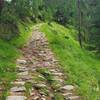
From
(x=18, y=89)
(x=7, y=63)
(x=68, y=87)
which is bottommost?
(x=68, y=87)

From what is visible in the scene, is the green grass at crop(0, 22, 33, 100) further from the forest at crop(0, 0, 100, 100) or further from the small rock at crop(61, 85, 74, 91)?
the small rock at crop(61, 85, 74, 91)

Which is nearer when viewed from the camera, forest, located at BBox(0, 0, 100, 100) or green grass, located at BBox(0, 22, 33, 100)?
forest, located at BBox(0, 0, 100, 100)

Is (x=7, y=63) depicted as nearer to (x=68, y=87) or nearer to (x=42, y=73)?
(x=42, y=73)

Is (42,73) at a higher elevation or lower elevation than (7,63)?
lower

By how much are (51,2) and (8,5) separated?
3756 centimetres

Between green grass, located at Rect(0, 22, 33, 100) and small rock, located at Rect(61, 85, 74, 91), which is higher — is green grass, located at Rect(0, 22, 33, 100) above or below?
above

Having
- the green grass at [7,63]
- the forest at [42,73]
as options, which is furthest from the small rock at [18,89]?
the green grass at [7,63]

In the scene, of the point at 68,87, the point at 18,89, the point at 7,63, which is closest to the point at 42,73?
the point at 68,87

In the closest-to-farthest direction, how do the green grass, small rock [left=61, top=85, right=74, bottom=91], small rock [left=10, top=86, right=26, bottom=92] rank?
small rock [left=10, top=86, right=26, bottom=92]
small rock [left=61, top=85, right=74, bottom=91]
the green grass

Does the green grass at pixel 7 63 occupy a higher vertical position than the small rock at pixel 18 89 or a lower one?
higher

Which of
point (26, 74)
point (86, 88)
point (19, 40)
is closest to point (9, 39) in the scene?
point (19, 40)

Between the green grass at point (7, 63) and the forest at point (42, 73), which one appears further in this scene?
the green grass at point (7, 63)

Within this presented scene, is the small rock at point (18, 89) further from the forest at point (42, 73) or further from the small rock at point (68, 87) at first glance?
the small rock at point (68, 87)

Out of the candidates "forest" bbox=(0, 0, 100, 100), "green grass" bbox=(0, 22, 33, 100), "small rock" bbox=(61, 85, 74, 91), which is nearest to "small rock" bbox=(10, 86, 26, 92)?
"forest" bbox=(0, 0, 100, 100)
